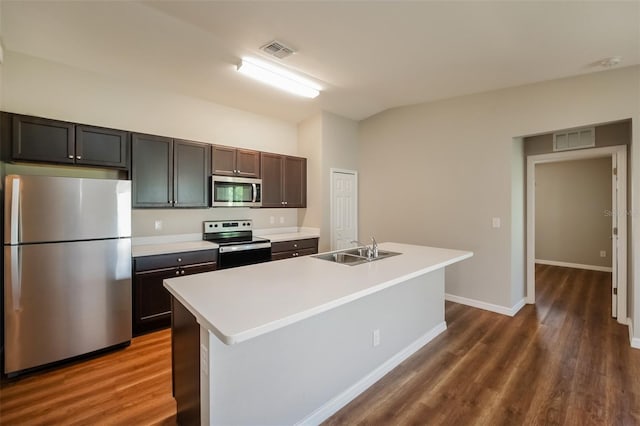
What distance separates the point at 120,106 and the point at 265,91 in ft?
5.68

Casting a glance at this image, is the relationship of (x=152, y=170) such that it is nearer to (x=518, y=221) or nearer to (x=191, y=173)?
(x=191, y=173)

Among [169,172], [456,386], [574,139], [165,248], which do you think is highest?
[574,139]

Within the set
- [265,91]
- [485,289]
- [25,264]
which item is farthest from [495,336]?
[25,264]

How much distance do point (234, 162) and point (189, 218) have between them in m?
0.99

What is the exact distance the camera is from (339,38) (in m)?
2.62

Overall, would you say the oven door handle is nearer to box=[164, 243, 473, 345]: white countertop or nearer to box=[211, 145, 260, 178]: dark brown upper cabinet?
box=[211, 145, 260, 178]: dark brown upper cabinet

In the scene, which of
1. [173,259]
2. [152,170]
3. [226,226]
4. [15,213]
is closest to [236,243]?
[226,226]

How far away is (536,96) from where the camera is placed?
11.1 feet

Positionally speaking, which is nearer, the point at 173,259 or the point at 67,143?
the point at 67,143

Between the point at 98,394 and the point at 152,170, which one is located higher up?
the point at 152,170

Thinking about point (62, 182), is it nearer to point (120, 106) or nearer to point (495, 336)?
point (120, 106)

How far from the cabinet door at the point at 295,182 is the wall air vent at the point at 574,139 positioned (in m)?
3.57

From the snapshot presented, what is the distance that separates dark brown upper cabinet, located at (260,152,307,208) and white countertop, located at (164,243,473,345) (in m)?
2.16

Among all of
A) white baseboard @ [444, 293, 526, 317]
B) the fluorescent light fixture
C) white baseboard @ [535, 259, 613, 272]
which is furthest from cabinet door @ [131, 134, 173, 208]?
white baseboard @ [535, 259, 613, 272]
